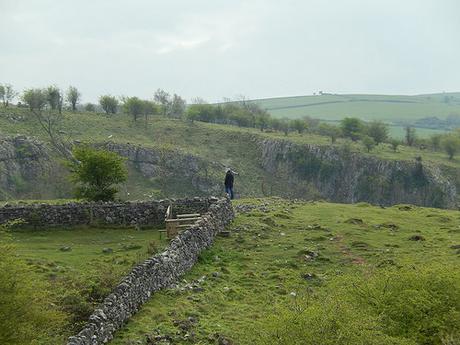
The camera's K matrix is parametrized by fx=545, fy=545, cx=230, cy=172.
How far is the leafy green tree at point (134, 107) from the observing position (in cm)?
10975

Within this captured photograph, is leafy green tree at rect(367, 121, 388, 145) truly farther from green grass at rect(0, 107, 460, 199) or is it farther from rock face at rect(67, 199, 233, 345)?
rock face at rect(67, 199, 233, 345)

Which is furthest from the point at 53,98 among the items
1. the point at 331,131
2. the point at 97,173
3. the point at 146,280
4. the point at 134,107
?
the point at 146,280

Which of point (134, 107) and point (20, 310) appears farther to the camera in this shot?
point (134, 107)

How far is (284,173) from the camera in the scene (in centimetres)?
10212

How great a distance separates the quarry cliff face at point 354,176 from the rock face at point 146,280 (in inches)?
2659

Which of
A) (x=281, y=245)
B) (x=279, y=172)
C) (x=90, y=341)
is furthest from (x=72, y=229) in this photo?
(x=279, y=172)

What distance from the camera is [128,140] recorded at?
312 feet

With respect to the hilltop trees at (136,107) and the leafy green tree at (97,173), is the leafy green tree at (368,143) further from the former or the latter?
the leafy green tree at (97,173)

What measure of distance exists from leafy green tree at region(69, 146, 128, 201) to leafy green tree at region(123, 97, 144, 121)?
76.7 m

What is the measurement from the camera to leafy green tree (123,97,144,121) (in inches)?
4321

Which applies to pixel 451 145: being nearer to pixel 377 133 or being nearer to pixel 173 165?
pixel 377 133

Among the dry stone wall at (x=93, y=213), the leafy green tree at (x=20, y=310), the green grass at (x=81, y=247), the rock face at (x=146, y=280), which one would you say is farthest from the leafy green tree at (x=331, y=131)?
the leafy green tree at (x=20, y=310)

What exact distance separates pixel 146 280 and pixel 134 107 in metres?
93.5

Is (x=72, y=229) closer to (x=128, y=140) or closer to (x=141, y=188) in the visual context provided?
(x=141, y=188)
